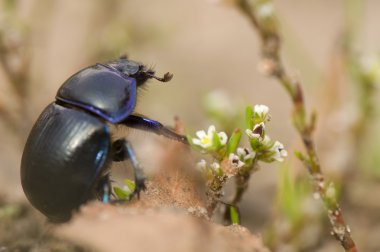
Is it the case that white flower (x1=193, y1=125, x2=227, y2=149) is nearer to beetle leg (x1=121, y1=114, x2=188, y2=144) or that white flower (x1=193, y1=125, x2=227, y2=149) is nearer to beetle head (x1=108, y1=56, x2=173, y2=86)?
beetle leg (x1=121, y1=114, x2=188, y2=144)

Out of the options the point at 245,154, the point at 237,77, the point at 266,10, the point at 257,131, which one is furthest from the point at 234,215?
the point at 237,77

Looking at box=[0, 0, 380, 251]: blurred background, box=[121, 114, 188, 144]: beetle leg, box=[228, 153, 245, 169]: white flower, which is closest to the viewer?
box=[228, 153, 245, 169]: white flower

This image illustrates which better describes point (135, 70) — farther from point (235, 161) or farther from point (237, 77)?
point (237, 77)

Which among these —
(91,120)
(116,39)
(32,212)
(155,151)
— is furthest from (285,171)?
(116,39)

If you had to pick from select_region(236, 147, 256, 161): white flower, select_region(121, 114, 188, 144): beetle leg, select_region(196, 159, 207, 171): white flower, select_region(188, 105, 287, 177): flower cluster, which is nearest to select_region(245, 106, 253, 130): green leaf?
select_region(188, 105, 287, 177): flower cluster

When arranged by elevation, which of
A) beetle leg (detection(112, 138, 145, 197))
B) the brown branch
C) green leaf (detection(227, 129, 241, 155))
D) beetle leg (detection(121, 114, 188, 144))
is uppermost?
the brown branch

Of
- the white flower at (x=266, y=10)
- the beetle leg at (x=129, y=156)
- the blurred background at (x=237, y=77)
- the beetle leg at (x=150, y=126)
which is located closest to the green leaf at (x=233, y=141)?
the beetle leg at (x=150, y=126)
